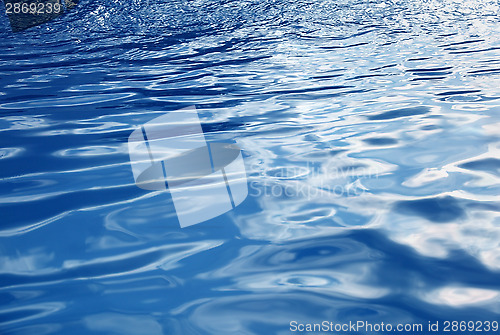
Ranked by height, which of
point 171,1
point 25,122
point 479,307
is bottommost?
point 479,307

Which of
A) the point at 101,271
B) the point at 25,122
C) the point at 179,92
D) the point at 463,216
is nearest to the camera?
the point at 101,271

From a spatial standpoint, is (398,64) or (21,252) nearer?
(21,252)

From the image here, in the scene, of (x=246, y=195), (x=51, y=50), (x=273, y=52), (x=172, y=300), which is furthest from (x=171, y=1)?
(x=172, y=300)

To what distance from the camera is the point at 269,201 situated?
1.55 meters

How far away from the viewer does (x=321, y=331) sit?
1.00m

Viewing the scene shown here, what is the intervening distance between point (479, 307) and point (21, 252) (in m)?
1.21

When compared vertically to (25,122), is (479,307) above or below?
below

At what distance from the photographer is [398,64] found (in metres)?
3.24

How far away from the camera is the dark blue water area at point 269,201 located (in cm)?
107

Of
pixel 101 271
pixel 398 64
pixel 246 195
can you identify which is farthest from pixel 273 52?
pixel 101 271

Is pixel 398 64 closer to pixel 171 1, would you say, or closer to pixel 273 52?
pixel 273 52

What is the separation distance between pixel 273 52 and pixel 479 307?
3084mm

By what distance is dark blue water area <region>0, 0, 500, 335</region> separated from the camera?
107 centimetres

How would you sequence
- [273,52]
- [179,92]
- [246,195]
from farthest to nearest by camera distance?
[273,52] → [179,92] → [246,195]
